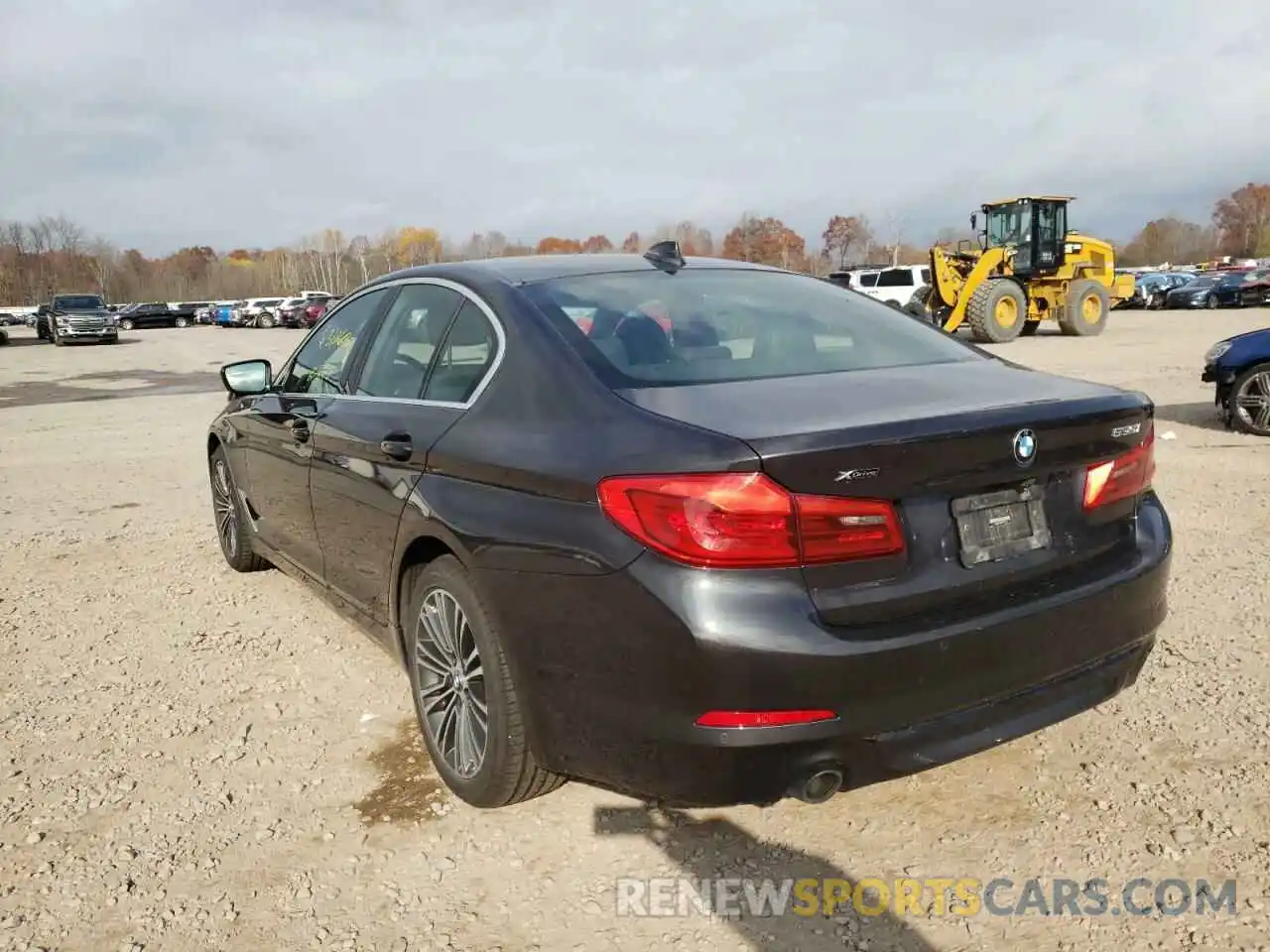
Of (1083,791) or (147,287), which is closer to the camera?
(1083,791)

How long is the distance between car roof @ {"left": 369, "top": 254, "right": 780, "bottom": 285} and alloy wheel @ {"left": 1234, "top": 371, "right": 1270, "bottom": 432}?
6462 millimetres

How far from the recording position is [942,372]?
2.82 meters

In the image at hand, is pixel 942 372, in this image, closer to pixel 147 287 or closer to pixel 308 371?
pixel 308 371

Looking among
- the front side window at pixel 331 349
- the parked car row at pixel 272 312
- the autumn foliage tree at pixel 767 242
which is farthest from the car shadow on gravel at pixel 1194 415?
the autumn foliage tree at pixel 767 242

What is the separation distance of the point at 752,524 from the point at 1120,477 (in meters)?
1.18

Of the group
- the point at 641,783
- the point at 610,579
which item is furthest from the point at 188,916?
the point at 610,579

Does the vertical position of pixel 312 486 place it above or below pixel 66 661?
above

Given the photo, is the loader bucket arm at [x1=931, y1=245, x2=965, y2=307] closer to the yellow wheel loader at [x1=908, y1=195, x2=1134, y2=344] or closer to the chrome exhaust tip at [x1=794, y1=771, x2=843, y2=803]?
the yellow wheel loader at [x1=908, y1=195, x2=1134, y2=344]

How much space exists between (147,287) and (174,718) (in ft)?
423

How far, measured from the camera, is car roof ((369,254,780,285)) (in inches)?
130

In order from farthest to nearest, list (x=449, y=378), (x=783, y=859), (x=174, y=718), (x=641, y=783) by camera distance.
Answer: (x=174, y=718), (x=449, y=378), (x=783, y=859), (x=641, y=783)

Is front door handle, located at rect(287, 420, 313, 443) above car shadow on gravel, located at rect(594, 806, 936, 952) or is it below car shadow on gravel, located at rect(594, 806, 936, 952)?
above

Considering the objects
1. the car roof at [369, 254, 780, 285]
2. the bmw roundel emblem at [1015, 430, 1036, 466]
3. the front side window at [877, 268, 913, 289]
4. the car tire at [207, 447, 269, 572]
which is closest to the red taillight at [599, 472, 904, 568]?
the bmw roundel emblem at [1015, 430, 1036, 466]

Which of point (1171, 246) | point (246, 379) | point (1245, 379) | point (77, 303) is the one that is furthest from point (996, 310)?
point (1171, 246)
